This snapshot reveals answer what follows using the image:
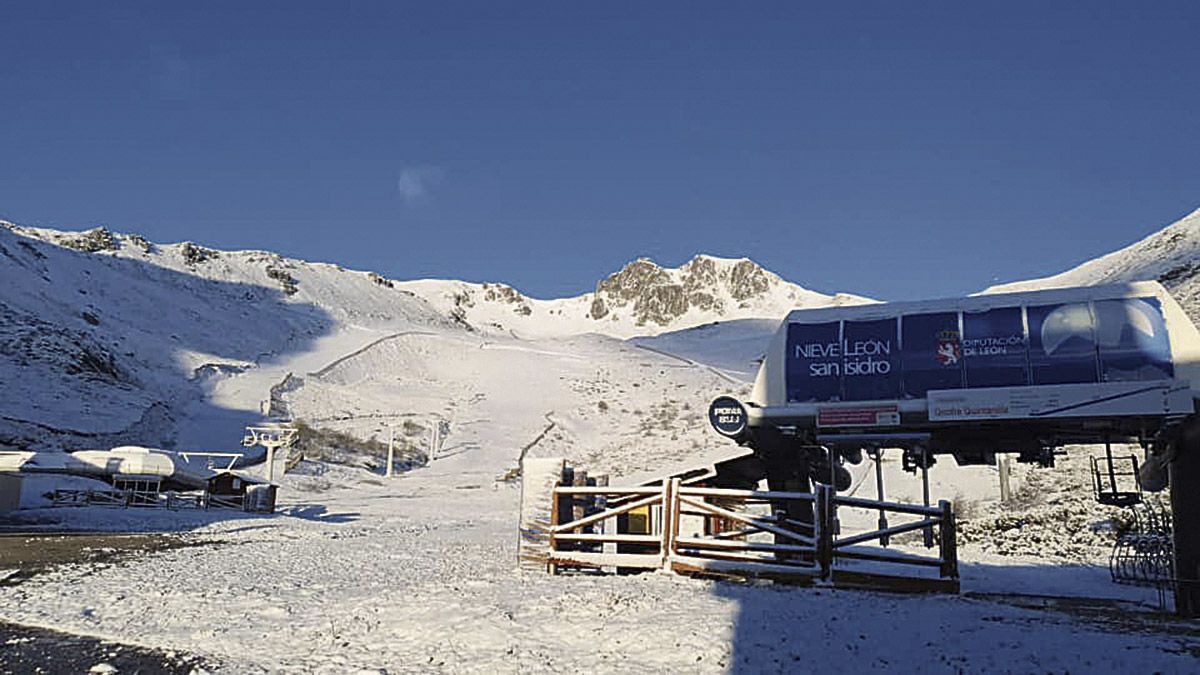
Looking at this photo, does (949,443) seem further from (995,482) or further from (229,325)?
(229,325)

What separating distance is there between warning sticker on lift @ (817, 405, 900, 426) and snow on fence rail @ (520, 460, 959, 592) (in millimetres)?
1631

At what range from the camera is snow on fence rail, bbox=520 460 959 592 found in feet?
43.3

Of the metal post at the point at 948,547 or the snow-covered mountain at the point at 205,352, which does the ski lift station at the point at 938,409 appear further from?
the snow-covered mountain at the point at 205,352

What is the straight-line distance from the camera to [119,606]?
430 inches

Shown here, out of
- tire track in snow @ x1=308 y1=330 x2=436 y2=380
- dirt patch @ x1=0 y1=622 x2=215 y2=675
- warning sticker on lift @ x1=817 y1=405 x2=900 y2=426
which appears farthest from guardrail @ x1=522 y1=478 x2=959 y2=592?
tire track in snow @ x1=308 y1=330 x2=436 y2=380

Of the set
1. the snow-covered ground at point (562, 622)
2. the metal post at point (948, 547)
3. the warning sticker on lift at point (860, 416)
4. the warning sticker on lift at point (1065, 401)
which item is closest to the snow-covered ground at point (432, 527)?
the snow-covered ground at point (562, 622)

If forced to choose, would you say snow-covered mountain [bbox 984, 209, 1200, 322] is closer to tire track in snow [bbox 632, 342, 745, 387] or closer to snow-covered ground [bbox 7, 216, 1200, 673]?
snow-covered ground [bbox 7, 216, 1200, 673]

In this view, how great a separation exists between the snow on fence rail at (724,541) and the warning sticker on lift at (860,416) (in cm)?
163

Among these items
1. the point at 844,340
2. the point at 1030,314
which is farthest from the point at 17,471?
the point at 1030,314

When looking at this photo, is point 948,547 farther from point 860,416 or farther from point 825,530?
point 860,416

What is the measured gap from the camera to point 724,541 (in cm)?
1367

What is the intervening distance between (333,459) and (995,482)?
138ft

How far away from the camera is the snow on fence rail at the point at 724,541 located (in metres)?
13.2

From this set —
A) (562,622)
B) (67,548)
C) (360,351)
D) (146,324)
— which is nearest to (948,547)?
(562,622)
